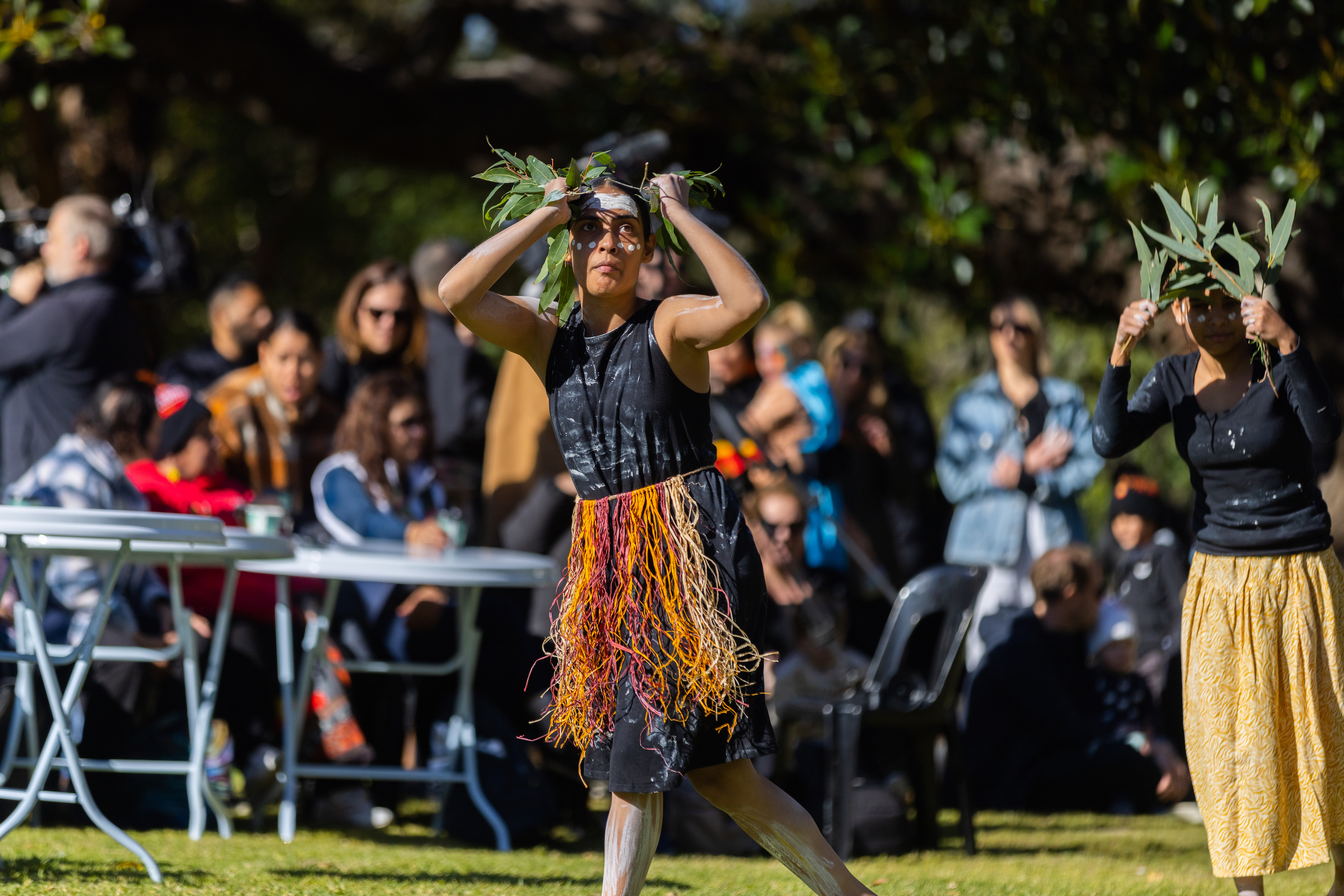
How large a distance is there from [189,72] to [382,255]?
334 inches

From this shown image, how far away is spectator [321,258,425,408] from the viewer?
622 cm

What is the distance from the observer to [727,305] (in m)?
3.21

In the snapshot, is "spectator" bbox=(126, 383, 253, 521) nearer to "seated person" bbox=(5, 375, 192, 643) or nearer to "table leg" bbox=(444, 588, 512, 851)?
"seated person" bbox=(5, 375, 192, 643)

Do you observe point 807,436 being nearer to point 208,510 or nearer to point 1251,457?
point 208,510

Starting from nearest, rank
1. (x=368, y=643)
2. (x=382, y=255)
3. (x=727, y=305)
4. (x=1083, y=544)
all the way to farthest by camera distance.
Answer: (x=727, y=305) < (x=368, y=643) < (x=1083, y=544) < (x=382, y=255)

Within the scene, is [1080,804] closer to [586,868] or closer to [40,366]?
[586,868]

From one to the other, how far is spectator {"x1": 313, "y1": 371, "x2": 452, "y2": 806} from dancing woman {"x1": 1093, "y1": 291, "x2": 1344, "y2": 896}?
2788 millimetres

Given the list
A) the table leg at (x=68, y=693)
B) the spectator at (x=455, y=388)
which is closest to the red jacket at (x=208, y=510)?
the spectator at (x=455, y=388)

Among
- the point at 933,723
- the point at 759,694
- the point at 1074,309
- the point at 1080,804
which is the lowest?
the point at 1080,804

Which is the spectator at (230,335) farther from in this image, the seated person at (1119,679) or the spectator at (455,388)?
the seated person at (1119,679)

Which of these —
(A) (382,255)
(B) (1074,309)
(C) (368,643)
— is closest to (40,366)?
(C) (368,643)

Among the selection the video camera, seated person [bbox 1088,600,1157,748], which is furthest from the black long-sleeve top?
the video camera

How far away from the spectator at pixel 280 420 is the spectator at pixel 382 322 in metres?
0.20

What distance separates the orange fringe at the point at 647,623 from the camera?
326 centimetres
